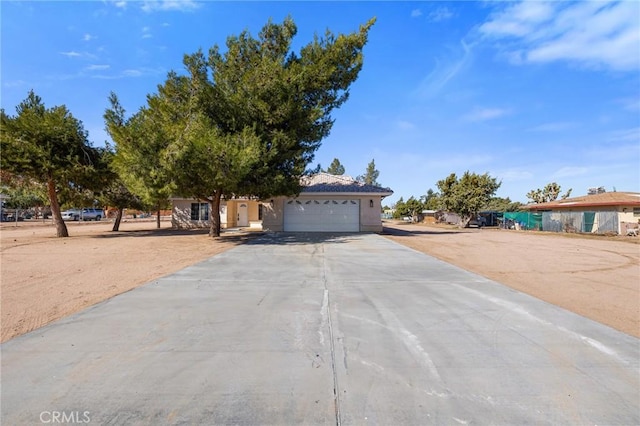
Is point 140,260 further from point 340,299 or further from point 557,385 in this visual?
point 557,385

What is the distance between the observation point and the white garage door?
24.1m

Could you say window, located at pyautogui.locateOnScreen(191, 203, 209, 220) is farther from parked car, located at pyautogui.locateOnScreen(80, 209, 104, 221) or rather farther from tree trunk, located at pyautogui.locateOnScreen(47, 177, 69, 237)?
parked car, located at pyautogui.locateOnScreen(80, 209, 104, 221)

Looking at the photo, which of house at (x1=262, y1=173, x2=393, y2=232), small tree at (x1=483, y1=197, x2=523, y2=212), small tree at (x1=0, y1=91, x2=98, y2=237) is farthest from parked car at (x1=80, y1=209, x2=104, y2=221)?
small tree at (x1=483, y1=197, x2=523, y2=212)

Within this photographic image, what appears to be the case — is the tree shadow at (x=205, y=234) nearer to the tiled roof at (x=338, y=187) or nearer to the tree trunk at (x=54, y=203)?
the tree trunk at (x=54, y=203)

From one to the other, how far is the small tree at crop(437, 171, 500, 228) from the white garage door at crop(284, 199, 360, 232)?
759 inches

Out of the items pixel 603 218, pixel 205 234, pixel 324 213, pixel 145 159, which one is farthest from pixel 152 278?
pixel 603 218

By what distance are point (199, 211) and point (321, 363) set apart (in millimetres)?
27567

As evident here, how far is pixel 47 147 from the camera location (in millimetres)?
17375

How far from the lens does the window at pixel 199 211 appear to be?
28.8 metres

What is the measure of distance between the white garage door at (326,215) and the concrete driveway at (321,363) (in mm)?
17698

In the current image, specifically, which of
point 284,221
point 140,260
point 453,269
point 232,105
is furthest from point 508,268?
point 284,221

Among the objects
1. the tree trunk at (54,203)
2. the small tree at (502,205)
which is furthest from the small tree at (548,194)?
the tree trunk at (54,203)

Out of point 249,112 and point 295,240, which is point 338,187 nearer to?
point 295,240

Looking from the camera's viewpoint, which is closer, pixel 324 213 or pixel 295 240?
pixel 295 240
